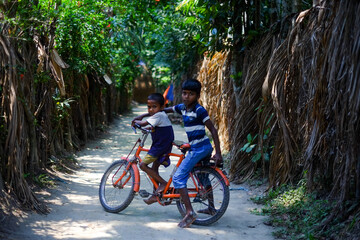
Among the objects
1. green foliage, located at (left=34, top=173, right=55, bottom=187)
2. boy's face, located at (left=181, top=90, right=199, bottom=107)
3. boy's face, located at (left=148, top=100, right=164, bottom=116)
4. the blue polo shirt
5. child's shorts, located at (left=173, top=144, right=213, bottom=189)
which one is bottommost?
green foliage, located at (left=34, top=173, right=55, bottom=187)

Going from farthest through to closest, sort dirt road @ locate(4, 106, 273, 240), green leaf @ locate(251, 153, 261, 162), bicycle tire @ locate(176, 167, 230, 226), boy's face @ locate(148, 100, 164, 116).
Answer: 1. green leaf @ locate(251, 153, 261, 162)
2. boy's face @ locate(148, 100, 164, 116)
3. bicycle tire @ locate(176, 167, 230, 226)
4. dirt road @ locate(4, 106, 273, 240)

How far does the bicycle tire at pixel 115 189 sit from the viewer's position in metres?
4.96

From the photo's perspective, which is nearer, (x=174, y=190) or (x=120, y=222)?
(x=120, y=222)

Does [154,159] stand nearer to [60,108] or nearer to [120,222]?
Result: [120,222]

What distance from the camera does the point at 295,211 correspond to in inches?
189

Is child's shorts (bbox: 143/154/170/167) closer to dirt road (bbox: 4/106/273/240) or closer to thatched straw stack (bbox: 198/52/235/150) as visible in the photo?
dirt road (bbox: 4/106/273/240)

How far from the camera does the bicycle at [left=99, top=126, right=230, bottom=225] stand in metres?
4.63

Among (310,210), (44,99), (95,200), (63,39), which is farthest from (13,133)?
(63,39)

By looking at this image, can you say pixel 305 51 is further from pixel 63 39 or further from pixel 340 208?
pixel 63 39

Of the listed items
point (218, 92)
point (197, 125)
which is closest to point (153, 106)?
Answer: point (197, 125)

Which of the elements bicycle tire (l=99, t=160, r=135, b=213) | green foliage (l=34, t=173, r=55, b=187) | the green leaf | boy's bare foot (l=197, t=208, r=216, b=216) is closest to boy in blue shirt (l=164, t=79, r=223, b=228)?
boy's bare foot (l=197, t=208, r=216, b=216)

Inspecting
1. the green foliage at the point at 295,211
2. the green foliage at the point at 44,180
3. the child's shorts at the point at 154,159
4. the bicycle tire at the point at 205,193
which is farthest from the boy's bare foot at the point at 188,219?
the green foliage at the point at 44,180

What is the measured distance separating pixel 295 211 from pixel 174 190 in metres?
1.41

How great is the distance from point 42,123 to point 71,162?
55.5 inches
